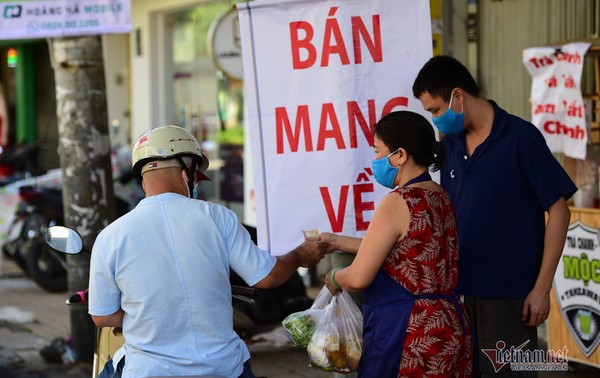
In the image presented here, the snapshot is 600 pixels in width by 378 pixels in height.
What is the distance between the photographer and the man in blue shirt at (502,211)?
380cm

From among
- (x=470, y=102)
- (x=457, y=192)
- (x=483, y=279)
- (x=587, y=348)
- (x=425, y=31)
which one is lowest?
(x=587, y=348)

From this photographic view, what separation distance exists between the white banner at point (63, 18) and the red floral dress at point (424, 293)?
396 centimetres

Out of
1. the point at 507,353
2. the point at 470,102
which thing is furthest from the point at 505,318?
the point at 470,102

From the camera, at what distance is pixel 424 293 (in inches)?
134

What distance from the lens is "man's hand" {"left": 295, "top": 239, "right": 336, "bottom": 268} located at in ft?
12.1

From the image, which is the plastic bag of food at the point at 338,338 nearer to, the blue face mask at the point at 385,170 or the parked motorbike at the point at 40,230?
the blue face mask at the point at 385,170

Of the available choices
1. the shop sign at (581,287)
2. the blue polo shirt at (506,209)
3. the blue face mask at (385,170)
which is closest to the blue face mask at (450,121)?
the blue polo shirt at (506,209)

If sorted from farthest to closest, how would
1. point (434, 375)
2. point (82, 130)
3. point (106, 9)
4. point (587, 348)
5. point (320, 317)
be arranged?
point (82, 130)
point (106, 9)
point (587, 348)
point (320, 317)
point (434, 375)

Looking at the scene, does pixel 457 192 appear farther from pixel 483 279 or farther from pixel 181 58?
pixel 181 58

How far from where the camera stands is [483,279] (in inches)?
153

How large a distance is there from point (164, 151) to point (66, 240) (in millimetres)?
541

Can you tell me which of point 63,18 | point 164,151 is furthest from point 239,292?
point 63,18

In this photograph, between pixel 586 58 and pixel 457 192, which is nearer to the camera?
pixel 457 192

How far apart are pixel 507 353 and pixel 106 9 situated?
13.8 ft
